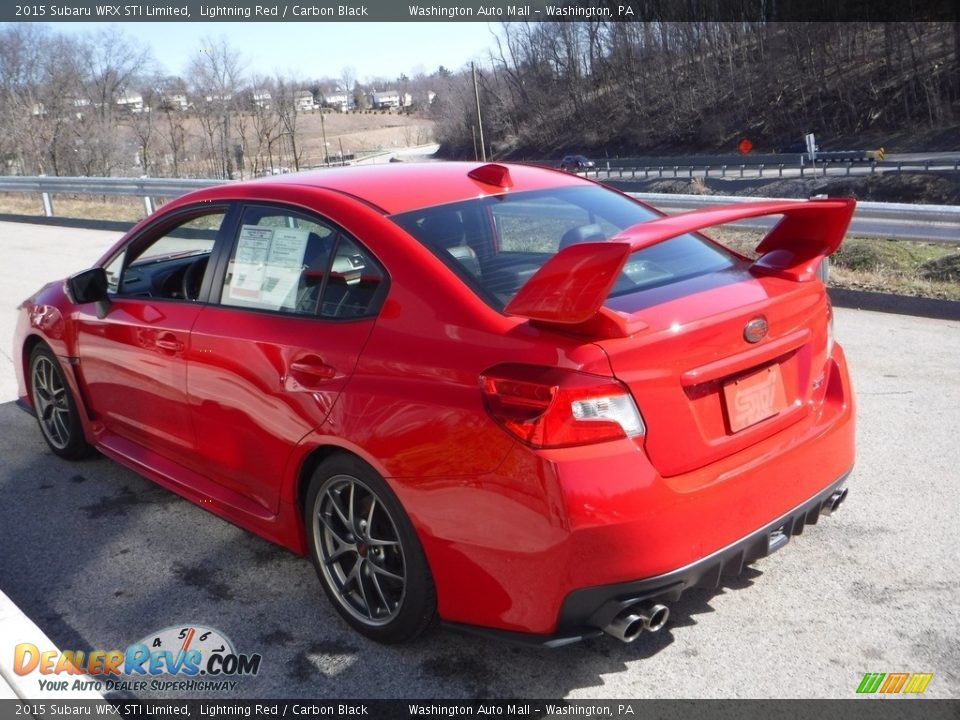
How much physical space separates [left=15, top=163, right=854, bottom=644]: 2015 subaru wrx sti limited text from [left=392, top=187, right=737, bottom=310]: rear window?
1 cm

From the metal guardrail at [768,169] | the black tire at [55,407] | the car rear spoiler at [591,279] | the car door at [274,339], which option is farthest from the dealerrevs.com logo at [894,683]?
the metal guardrail at [768,169]

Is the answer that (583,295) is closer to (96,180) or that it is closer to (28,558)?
(28,558)

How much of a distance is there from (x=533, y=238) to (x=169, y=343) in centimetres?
166

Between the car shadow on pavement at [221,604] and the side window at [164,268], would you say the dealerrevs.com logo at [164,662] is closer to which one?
the car shadow on pavement at [221,604]

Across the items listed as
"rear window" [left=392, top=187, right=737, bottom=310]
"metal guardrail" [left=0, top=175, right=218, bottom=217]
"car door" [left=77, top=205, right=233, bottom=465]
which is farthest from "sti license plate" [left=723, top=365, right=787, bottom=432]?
"metal guardrail" [left=0, top=175, right=218, bottom=217]

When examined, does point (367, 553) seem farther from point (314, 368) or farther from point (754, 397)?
point (754, 397)

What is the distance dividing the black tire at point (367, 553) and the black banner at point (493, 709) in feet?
0.99

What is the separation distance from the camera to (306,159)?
43469 millimetres

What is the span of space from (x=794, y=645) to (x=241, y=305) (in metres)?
2.44

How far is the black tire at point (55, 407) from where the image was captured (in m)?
5.04

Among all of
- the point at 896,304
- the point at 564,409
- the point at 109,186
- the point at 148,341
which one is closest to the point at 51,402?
the point at 148,341

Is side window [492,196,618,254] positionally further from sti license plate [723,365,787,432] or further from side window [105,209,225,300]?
side window [105,209,225,300]

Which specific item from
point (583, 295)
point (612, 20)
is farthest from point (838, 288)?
point (612, 20)

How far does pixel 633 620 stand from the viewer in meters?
2.68
